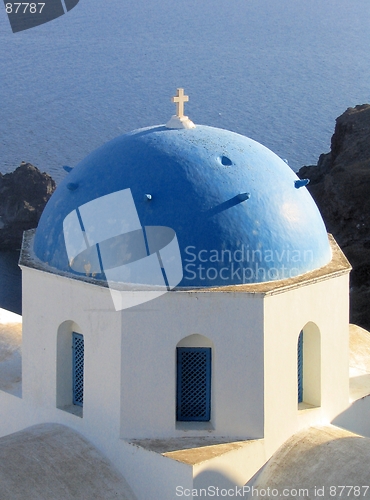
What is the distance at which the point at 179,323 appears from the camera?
29.5ft

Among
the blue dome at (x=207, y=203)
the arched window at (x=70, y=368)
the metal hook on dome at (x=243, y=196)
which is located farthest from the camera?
the arched window at (x=70, y=368)

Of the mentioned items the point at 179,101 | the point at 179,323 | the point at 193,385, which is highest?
the point at 179,101

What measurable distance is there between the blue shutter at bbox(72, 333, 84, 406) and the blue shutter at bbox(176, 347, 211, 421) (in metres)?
1.25

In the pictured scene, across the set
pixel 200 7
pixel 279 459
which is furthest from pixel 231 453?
pixel 200 7

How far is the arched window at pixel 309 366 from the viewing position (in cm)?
997

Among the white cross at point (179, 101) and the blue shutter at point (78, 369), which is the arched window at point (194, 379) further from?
the white cross at point (179, 101)

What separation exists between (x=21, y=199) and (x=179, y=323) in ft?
115

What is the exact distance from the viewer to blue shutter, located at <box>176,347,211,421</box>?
9.30 m

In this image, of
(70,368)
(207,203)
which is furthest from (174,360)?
(207,203)

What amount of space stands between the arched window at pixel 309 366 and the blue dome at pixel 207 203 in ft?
2.81

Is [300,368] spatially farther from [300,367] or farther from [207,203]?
[207,203]

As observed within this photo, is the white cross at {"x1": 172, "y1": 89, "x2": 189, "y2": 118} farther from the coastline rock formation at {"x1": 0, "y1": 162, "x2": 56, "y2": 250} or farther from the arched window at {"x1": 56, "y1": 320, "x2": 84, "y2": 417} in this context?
the coastline rock formation at {"x1": 0, "y1": 162, "x2": 56, "y2": 250}

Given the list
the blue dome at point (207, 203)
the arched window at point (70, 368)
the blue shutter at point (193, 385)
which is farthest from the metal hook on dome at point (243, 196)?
the arched window at point (70, 368)

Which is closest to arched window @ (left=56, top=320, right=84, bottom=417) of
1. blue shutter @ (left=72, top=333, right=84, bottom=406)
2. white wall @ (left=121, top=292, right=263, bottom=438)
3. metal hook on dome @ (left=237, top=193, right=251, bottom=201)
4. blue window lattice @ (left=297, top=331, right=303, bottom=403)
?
blue shutter @ (left=72, top=333, right=84, bottom=406)
